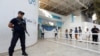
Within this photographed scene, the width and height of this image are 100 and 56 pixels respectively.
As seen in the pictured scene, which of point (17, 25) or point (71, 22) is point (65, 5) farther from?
point (17, 25)

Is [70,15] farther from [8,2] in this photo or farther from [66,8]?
[8,2]

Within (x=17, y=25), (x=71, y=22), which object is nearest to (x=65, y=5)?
(x=71, y=22)

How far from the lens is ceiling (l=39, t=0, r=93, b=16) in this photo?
71.8ft

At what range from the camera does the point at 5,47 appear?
211 inches

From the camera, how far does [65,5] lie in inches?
923

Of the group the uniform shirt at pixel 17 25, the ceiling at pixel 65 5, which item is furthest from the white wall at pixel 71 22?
the uniform shirt at pixel 17 25

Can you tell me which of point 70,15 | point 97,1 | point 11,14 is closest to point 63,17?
point 70,15

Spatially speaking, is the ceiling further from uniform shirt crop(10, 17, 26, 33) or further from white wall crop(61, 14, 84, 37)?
uniform shirt crop(10, 17, 26, 33)

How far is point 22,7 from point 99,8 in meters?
15.5

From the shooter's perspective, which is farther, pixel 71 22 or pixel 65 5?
pixel 71 22

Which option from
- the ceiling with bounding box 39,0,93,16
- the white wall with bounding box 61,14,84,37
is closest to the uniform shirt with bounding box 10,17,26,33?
the ceiling with bounding box 39,0,93,16

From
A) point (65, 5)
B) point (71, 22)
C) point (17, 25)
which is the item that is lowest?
point (17, 25)

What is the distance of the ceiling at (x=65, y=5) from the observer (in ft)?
71.8

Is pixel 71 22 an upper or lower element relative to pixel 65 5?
lower
